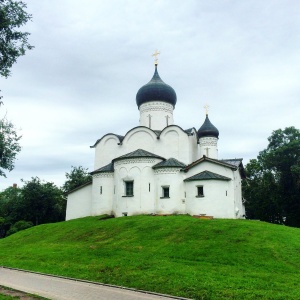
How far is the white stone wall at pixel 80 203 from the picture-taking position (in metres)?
32.0

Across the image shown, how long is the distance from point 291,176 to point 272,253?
888 inches

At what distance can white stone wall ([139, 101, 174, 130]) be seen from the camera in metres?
34.1

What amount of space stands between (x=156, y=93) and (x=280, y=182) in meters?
15.5

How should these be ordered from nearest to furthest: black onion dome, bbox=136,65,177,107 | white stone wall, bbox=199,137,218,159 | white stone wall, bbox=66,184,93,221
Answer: white stone wall, bbox=66,184,93,221 < white stone wall, bbox=199,137,218,159 < black onion dome, bbox=136,65,177,107

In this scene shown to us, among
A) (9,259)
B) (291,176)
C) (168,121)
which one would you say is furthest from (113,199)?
(291,176)

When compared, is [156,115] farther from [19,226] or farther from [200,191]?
[19,226]

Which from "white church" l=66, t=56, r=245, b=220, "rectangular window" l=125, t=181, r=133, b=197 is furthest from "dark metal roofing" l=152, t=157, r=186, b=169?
"rectangular window" l=125, t=181, r=133, b=197

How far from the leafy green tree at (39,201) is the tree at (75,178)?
5.32 metres

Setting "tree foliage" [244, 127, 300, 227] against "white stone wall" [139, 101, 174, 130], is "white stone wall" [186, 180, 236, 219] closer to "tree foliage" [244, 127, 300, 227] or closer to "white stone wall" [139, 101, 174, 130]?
"white stone wall" [139, 101, 174, 130]

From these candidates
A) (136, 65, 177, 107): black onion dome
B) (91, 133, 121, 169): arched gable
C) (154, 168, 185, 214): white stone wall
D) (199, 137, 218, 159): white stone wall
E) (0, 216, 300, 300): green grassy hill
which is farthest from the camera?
(136, 65, 177, 107): black onion dome

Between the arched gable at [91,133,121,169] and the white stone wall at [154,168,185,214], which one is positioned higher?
the arched gable at [91,133,121,169]

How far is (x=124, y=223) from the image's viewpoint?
23188 millimetres

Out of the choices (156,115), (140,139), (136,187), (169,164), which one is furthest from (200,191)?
(156,115)

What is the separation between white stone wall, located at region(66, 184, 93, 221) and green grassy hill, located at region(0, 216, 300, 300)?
28.0 ft
